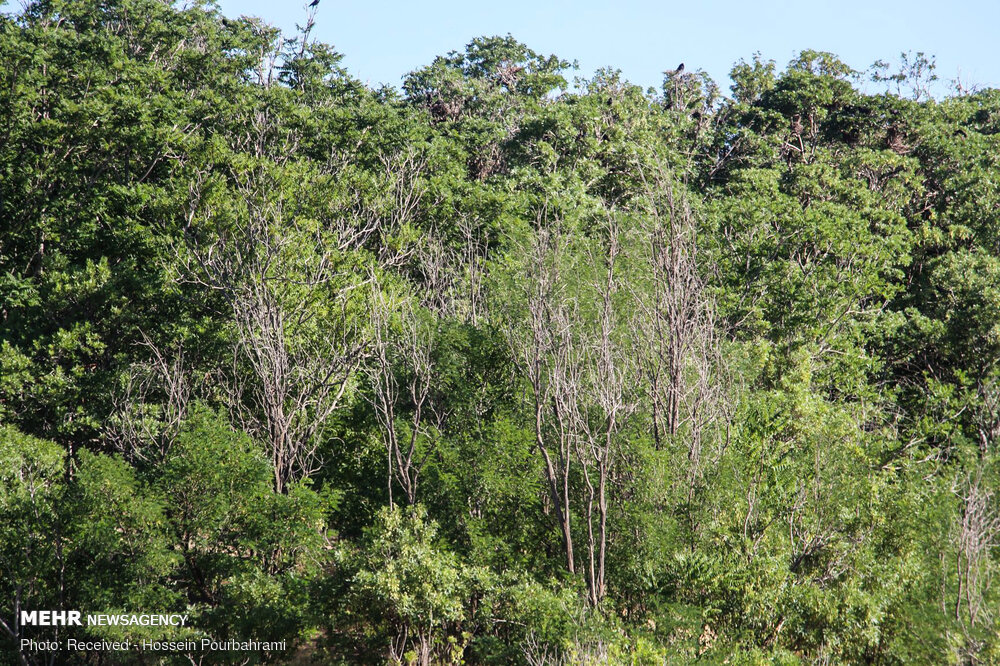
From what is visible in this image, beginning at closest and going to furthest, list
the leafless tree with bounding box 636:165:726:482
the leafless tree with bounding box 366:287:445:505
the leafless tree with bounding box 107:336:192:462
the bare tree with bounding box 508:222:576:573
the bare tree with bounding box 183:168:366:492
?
the bare tree with bounding box 508:222:576:573, the leafless tree with bounding box 366:287:445:505, the leafless tree with bounding box 636:165:726:482, the bare tree with bounding box 183:168:366:492, the leafless tree with bounding box 107:336:192:462

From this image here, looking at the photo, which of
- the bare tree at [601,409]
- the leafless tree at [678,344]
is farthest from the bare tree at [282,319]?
the leafless tree at [678,344]

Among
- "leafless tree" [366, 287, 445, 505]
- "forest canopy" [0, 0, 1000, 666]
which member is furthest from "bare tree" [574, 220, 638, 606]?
"leafless tree" [366, 287, 445, 505]

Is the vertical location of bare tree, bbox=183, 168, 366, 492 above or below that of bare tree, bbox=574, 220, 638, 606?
above

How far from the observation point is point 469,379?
23.1 meters

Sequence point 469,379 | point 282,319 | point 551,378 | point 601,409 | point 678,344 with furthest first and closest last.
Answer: point 469,379, point 282,319, point 678,344, point 601,409, point 551,378

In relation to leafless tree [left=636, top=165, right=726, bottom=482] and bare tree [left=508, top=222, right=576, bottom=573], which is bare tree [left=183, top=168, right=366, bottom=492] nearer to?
bare tree [left=508, top=222, right=576, bottom=573]

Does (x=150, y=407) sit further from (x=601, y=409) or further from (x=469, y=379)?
(x=601, y=409)

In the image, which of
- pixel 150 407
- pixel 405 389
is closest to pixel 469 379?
pixel 405 389

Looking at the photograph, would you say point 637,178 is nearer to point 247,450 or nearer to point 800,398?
point 800,398

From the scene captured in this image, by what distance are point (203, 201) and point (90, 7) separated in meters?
21.0

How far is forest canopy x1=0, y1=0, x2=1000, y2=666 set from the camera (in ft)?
55.3

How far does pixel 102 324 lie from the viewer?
1036 inches

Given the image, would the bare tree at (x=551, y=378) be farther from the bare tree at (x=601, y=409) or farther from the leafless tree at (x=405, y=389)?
the leafless tree at (x=405, y=389)

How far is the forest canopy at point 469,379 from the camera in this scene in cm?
1684
